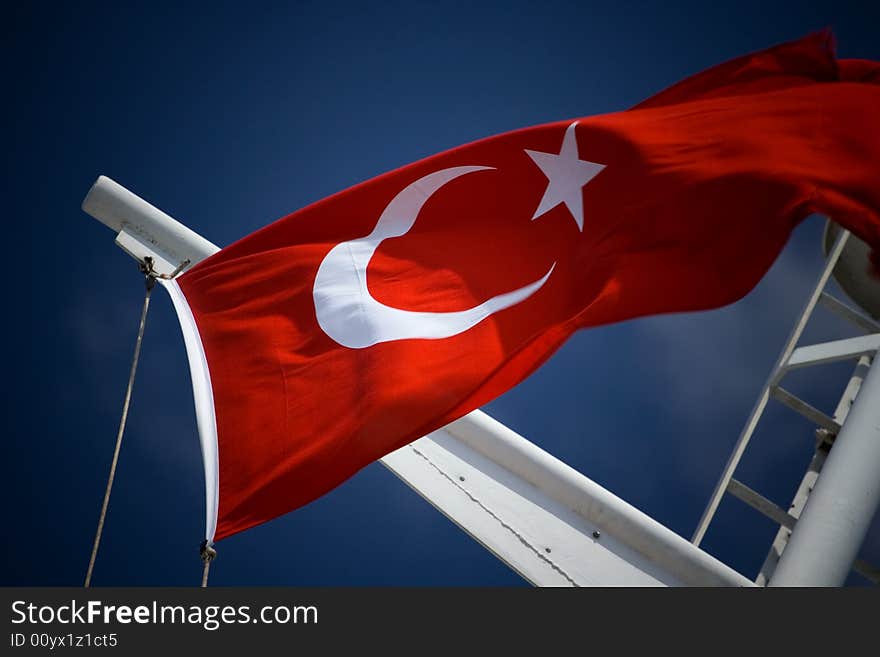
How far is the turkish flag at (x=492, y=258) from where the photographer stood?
15.9 feet

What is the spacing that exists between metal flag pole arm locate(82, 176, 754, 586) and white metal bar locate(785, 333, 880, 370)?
2.09 m

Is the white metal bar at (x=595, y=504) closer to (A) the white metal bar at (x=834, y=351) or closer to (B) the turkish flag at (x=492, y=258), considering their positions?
(B) the turkish flag at (x=492, y=258)

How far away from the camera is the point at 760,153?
5.32 m

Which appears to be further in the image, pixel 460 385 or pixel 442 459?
pixel 442 459

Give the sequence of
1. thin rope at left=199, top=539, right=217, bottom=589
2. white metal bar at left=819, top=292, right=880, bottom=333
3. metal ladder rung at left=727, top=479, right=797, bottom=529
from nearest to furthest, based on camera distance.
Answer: thin rope at left=199, top=539, right=217, bottom=589 < metal ladder rung at left=727, top=479, right=797, bottom=529 < white metal bar at left=819, top=292, right=880, bottom=333

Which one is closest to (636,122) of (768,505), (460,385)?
(460,385)

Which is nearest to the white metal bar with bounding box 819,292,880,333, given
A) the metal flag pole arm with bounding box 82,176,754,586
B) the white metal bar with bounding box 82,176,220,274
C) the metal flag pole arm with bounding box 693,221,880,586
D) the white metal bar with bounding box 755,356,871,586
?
the metal flag pole arm with bounding box 693,221,880,586

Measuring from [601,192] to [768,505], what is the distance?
2.26 meters

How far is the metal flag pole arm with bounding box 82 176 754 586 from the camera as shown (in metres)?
4.79

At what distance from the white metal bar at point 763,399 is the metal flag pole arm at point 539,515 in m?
1.10

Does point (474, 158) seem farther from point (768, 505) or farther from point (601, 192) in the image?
point (768, 505)

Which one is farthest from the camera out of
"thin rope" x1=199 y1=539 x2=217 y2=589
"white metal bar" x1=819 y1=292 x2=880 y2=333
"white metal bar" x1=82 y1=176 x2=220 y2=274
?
"white metal bar" x1=819 y1=292 x2=880 y2=333

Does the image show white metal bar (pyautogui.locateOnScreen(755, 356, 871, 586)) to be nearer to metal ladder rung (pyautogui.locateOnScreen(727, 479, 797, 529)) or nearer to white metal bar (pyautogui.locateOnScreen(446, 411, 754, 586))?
metal ladder rung (pyautogui.locateOnScreen(727, 479, 797, 529))

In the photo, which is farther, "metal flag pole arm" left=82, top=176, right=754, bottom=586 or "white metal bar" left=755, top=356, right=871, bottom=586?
"white metal bar" left=755, top=356, right=871, bottom=586
